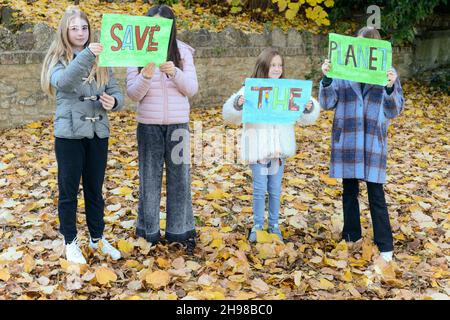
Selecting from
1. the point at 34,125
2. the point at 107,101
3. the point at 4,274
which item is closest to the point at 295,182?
the point at 107,101

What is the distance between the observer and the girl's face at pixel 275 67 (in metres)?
3.90

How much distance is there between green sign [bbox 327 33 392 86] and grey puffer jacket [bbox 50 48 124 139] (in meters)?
1.53

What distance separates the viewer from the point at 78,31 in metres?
3.45

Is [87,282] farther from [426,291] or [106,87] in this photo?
[426,291]

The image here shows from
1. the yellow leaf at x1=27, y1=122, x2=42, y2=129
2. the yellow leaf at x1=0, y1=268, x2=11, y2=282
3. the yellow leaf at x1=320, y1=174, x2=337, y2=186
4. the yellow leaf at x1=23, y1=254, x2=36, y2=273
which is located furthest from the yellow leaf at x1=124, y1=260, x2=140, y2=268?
the yellow leaf at x1=27, y1=122, x2=42, y2=129

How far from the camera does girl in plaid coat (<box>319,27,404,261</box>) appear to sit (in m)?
3.82

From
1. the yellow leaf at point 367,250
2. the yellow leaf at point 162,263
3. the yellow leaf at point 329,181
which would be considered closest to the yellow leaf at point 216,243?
the yellow leaf at point 162,263

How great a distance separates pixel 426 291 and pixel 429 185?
8.25 feet

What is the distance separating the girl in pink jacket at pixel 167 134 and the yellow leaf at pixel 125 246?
134mm

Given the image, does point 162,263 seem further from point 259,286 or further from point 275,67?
point 275,67

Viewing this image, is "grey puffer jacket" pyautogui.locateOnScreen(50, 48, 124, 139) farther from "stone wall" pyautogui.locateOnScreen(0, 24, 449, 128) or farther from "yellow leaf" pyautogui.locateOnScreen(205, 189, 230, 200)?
"stone wall" pyautogui.locateOnScreen(0, 24, 449, 128)

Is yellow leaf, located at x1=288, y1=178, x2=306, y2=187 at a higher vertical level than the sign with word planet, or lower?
lower

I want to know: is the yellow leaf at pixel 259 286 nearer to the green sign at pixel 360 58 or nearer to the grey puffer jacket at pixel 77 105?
the grey puffer jacket at pixel 77 105

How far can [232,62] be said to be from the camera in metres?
8.52
